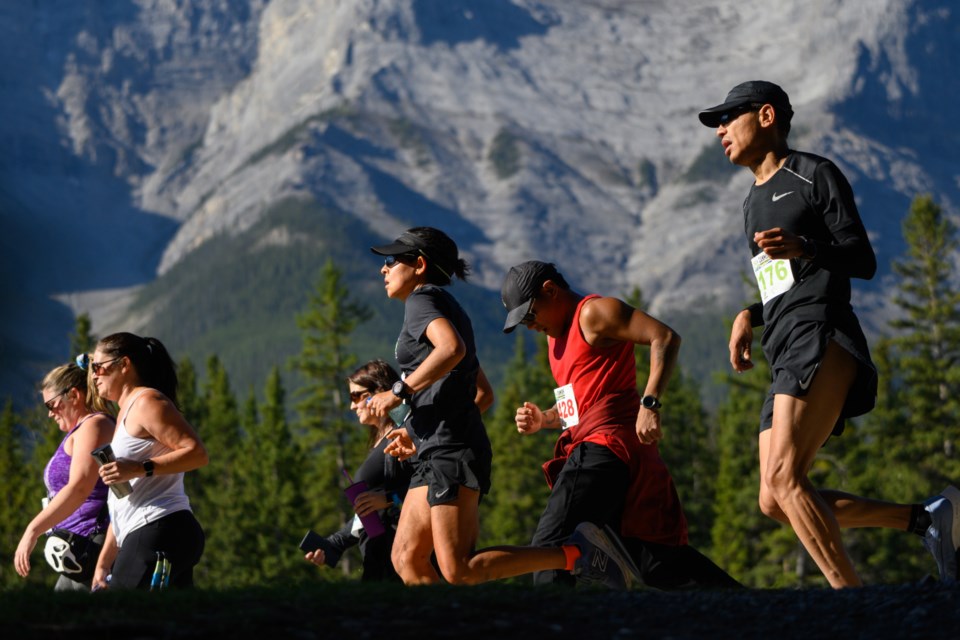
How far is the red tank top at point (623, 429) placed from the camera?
8.22 m

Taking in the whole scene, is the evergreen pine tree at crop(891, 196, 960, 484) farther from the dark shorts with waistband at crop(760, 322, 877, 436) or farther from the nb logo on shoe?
the dark shorts with waistband at crop(760, 322, 877, 436)

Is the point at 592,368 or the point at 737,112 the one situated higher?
the point at 737,112

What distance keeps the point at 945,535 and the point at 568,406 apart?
2.21m

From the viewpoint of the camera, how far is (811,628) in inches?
209

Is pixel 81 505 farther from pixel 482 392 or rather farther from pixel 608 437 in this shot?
pixel 608 437

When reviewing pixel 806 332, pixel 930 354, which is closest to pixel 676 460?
pixel 930 354

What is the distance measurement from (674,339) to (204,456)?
268 cm

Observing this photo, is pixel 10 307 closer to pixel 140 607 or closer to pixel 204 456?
pixel 140 607

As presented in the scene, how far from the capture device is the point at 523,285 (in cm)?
845

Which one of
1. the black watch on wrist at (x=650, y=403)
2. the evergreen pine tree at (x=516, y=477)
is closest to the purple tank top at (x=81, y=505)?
the black watch on wrist at (x=650, y=403)

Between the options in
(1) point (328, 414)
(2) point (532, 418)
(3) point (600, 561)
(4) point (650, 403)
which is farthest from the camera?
(1) point (328, 414)

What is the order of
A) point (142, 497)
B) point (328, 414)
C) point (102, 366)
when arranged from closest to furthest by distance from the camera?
1. point (142, 497)
2. point (102, 366)
3. point (328, 414)

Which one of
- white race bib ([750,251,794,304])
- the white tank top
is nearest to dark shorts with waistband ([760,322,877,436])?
white race bib ([750,251,794,304])

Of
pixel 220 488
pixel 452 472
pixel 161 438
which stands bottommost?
pixel 452 472
